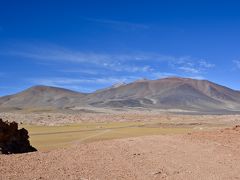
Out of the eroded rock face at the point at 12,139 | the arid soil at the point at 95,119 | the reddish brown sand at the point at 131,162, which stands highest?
the arid soil at the point at 95,119

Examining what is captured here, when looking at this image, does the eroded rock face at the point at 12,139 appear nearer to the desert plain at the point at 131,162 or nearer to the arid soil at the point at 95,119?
the desert plain at the point at 131,162

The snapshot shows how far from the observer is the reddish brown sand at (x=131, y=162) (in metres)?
11.7

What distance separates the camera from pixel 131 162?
44.3ft

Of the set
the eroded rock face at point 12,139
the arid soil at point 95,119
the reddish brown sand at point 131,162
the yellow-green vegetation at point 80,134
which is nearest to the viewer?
the reddish brown sand at point 131,162

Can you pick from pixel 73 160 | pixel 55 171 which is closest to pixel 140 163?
pixel 73 160

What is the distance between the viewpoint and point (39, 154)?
14.3 meters

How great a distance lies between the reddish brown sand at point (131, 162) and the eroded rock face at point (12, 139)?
2.94 metres

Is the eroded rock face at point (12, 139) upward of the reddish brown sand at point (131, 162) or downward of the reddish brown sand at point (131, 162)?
upward

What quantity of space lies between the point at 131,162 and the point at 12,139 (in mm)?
5867

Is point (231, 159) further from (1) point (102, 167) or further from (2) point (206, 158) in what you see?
(1) point (102, 167)

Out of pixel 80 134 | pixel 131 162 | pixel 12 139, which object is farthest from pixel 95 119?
pixel 131 162

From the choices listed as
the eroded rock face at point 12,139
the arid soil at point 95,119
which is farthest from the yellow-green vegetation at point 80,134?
the arid soil at point 95,119

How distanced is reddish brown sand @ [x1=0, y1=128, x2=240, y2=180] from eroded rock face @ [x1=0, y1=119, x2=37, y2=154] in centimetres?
294

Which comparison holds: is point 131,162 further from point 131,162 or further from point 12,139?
point 12,139
